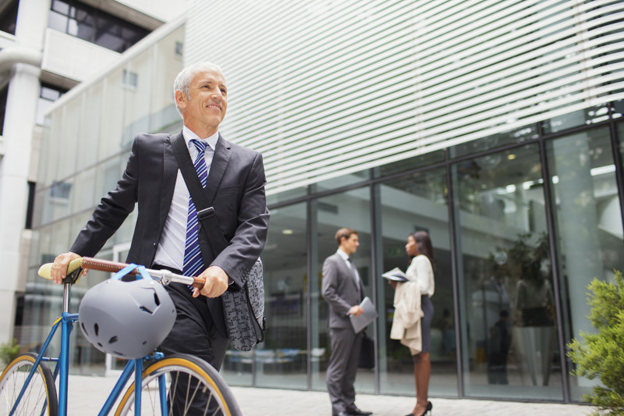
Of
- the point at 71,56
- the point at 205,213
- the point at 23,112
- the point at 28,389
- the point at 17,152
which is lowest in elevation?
the point at 28,389

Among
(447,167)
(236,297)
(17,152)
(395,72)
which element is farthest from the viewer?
(17,152)

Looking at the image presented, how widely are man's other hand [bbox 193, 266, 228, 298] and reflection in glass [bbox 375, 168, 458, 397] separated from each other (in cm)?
578

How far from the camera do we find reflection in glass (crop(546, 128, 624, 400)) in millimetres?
5910

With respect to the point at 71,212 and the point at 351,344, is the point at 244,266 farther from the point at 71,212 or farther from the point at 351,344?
the point at 71,212

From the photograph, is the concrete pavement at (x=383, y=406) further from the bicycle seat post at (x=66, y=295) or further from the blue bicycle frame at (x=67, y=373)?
the bicycle seat post at (x=66, y=295)

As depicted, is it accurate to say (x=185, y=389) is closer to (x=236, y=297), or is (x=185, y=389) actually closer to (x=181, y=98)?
(x=236, y=297)

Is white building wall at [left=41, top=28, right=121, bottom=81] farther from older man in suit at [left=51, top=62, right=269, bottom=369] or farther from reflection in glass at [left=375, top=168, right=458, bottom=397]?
older man in suit at [left=51, top=62, right=269, bottom=369]

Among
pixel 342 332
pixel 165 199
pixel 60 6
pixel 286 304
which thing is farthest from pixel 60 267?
pixel 60 6

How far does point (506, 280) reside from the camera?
6.67 m

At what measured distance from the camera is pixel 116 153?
1401 cm

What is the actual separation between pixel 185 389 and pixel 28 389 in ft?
4.13

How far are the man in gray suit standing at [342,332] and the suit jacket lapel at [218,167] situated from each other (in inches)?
138

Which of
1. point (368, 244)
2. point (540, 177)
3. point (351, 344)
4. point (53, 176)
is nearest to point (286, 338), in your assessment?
point (368, 244)

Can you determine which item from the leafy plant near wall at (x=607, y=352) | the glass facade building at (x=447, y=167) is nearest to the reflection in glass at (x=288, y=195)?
the glass facade building at (x=447, y=167)
